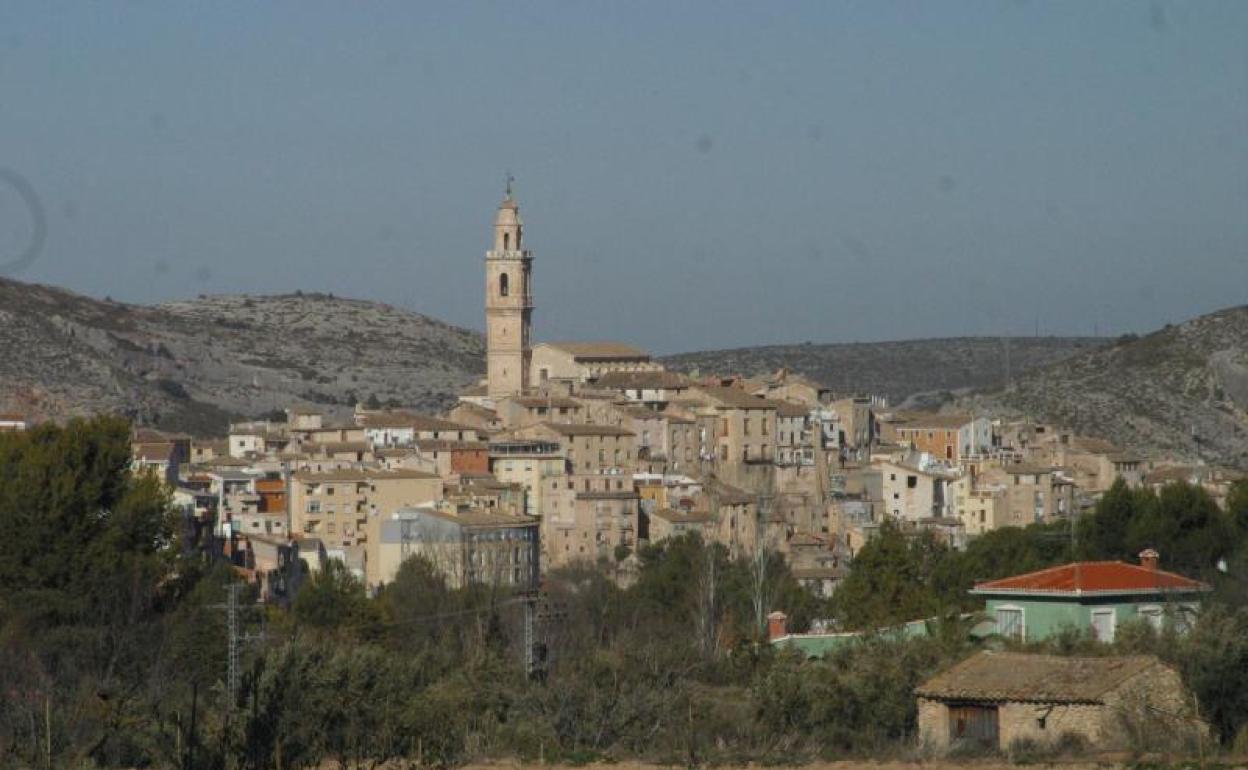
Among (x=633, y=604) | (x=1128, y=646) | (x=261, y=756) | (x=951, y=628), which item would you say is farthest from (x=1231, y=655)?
(x=633, y=604)

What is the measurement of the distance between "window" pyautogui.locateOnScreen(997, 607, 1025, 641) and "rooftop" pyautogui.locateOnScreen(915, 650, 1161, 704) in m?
3.85

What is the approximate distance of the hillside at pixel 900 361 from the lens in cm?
15788

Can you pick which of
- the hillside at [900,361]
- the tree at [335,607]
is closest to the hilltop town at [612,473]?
the tree at [335,607]

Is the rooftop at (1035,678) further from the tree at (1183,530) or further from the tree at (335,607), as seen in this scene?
the tree at (1183,530)

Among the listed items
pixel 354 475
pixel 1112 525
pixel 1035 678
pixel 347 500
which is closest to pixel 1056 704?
pixel 1035 678

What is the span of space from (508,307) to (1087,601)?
67.4 meters

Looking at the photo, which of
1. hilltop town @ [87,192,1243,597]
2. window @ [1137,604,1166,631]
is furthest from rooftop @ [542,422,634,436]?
window @ [1137,604,1166,631]

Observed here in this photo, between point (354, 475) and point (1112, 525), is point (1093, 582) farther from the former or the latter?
point (354, 475)

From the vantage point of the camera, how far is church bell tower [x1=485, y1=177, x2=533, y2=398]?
96.8 meters

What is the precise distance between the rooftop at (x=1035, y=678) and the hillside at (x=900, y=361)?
121 metres

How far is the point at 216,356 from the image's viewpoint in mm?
138500

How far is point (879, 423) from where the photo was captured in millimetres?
96000

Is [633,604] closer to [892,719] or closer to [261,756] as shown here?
[892,719]

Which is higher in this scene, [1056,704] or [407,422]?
[407,422]
